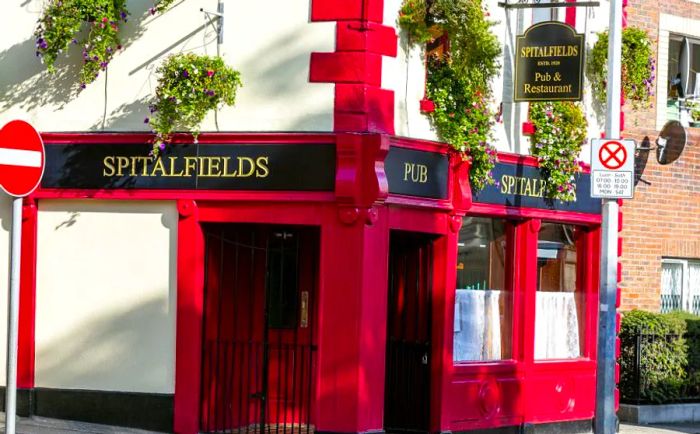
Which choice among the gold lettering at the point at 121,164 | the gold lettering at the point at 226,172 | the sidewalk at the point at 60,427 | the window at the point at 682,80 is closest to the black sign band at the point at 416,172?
the gold lettering at the point at 226,172

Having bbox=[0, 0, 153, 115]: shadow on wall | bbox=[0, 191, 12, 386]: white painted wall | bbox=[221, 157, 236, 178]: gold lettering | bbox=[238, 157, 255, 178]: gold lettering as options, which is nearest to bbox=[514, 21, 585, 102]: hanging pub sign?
bbox=[238, 157, 255, 178]: gold lettering

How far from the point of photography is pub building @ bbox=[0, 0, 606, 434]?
13.7m

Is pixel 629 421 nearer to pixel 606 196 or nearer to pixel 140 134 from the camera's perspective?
pixel 606 196

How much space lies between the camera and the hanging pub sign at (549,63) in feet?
49.6

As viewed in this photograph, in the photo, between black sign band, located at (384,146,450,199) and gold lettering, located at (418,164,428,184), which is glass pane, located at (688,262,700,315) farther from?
gold lettering, located at (418,164,428,184)

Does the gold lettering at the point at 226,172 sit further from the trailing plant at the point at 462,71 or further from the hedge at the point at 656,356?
the hedge at the point at 656,356

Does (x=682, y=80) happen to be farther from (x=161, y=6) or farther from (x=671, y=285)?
(x=161, y=6)

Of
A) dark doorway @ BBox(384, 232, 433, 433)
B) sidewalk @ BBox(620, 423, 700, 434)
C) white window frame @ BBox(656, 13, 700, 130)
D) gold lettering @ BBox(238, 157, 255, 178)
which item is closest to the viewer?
gold lettering @ BBox(238, 157, 255, 178)

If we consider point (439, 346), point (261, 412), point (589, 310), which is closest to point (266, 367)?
point (261, 412)

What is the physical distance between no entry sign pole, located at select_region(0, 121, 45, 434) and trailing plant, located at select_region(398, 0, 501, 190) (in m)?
5.18

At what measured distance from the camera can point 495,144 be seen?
1556 cm

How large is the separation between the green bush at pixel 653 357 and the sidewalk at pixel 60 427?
7561 millimetres

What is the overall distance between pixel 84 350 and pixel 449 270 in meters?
3.99

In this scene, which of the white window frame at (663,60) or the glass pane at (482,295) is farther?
the white window frame at (663,60)
